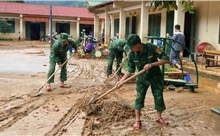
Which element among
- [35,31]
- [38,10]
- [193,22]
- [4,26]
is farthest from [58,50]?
[35,31]

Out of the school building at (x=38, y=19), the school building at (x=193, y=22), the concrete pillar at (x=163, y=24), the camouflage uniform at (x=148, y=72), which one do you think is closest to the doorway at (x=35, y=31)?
the school building at (x=38, y=19)

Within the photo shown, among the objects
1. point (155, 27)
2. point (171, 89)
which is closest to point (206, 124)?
point (171, 89)

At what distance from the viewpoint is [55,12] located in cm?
3362

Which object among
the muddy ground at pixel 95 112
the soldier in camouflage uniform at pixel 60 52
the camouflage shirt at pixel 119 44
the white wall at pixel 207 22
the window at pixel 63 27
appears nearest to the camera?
the muddy ground at pixel 95 112

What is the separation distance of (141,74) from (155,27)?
1209 centimetres

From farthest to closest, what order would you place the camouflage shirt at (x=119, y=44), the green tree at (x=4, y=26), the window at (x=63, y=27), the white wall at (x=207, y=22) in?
the window at (x=63, y=27), the green tree at (x=4, y=26), the white wall at (x=207, y=22), the camouflage shirt at (x=119, y=44)

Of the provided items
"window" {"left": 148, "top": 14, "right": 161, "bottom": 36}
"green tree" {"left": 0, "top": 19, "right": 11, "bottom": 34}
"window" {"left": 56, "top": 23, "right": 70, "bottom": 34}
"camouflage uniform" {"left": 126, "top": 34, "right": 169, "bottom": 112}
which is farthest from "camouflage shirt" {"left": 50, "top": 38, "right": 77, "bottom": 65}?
"window" {"left": 56, "top": 23, "right": 70, "bottom": 34}

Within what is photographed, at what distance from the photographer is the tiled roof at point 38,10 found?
32.1m

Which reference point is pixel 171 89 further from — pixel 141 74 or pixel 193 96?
pixel 141 74

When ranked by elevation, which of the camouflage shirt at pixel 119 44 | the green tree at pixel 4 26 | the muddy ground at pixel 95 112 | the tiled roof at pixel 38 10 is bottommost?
the muddy ground at pixel 95 112

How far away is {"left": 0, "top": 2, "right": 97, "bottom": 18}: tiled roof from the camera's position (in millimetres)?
32125

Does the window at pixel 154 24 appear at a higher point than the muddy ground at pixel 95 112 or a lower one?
higher

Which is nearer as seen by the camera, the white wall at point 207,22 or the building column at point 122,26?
the white wall at point 207,22

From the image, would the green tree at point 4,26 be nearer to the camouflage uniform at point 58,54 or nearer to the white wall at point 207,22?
the white wall at point 207,22
